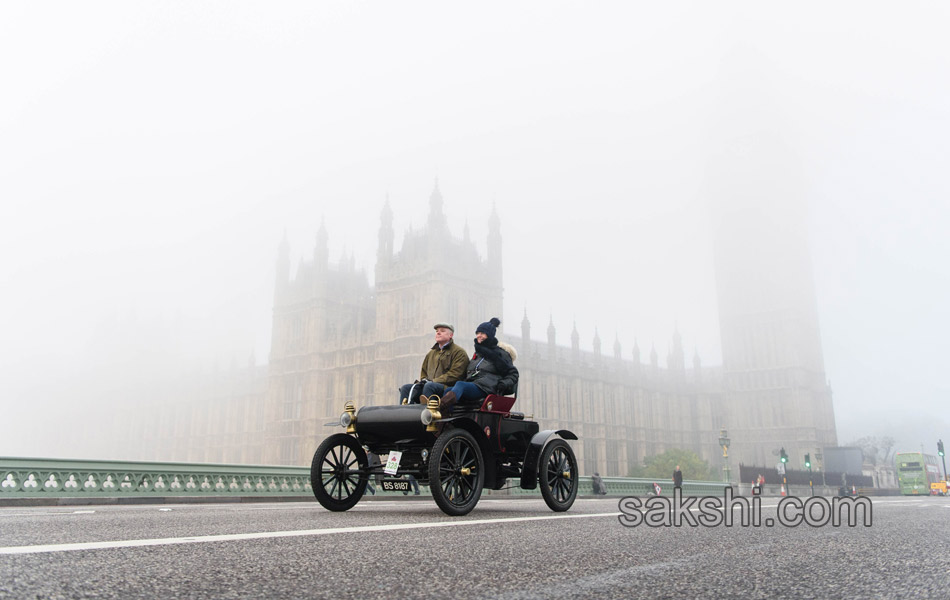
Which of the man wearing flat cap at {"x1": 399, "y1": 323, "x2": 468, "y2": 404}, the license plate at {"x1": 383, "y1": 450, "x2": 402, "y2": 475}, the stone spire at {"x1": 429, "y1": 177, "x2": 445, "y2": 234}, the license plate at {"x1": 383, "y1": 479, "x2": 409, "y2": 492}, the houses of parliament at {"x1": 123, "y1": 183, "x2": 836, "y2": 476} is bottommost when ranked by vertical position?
the license plate at {"x1": 383, "y1": 479, "x2": 409, "y2": 492}

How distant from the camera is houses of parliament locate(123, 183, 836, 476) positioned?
184 ft

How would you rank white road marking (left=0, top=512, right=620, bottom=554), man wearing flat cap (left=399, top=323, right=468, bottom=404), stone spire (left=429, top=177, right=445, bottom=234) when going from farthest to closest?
stone spire (left=429, top=177, right=445, bottom=234) → man wearing flat cap (left=399, top=323, right=468, bottom=404) → white road marking (left=0, top=512, right=620, bottom=554)

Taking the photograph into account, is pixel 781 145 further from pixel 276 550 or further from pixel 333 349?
pixel 276 550

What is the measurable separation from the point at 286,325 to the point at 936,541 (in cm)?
6433

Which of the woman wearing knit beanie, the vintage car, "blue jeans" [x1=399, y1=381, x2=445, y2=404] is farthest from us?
the woman wearing knit beanie

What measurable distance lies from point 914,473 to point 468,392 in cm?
4369

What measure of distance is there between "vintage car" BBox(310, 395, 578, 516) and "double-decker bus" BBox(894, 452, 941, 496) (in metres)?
41.9

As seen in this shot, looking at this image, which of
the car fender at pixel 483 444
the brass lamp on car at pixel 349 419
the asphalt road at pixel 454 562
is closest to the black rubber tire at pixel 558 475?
the car fender at pixel 483 444

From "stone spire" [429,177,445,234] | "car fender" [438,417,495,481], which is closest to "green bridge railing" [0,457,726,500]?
"car fender" [438,417,495,481]

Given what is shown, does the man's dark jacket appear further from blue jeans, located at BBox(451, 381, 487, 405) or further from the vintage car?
the vintage car

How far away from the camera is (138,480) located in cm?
970

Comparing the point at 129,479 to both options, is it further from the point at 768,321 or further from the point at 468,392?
the point at 768,321

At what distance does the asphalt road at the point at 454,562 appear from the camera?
2.00m

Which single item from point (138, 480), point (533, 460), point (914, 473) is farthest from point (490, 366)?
point (914, 473)
